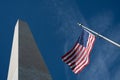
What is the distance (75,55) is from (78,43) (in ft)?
3.24

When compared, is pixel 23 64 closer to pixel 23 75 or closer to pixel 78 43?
pixel 23 75

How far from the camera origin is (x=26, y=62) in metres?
18.1

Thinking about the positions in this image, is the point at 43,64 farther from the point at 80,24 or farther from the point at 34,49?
the point at 80,24

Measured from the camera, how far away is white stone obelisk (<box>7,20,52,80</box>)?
17.1 metres

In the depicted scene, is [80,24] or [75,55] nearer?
[75,55]

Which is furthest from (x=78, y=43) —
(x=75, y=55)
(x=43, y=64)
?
(x=43, y=64)

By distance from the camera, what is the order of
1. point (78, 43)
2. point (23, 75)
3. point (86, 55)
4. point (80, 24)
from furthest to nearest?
point (80, 24)
point (78, 43)
point (86, 55)
point (23, 75)

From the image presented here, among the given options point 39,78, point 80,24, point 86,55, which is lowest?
point 39,78

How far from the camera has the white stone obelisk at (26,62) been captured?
17141 mm

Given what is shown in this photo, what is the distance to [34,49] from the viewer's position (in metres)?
20.5

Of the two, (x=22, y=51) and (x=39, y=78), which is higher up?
(x=22, y=51)

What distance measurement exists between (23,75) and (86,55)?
446 centimetres

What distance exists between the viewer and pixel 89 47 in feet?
63.0

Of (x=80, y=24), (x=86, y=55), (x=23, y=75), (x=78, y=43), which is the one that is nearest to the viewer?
(x=23, y=75)
